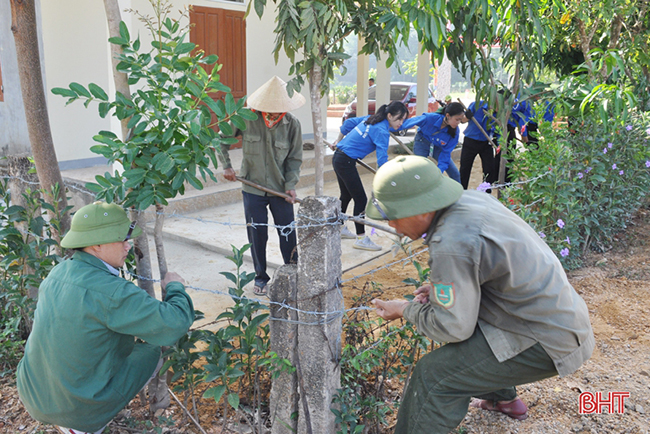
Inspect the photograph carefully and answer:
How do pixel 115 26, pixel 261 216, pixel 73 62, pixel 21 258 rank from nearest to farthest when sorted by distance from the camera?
pixel 115 26, pixel 21 258, pixel 261 216, pixel 73 62

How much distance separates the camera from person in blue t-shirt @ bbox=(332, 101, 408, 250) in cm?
536

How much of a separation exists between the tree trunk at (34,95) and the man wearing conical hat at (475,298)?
202cm

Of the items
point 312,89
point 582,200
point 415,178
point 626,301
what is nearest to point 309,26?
point 312,89

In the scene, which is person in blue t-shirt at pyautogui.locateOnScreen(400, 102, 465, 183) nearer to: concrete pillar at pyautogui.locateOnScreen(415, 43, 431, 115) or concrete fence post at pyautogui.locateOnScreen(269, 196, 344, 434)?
concrete fence post at pyautogui.locateOnScreen(269, 196, 344, 434)

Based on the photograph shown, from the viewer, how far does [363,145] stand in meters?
5.54

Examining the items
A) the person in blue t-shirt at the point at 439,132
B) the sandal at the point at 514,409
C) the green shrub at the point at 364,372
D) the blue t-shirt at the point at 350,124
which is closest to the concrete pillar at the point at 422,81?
the person in blue t-shirt at the point at 439,132

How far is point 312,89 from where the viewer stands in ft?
15.1

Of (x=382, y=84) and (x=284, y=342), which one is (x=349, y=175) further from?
(x=382, y=84)

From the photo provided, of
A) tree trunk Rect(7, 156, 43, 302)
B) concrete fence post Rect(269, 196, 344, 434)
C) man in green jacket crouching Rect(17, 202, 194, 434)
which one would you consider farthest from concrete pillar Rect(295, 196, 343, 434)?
tree trunk Rect(7, 156, 43, 302)

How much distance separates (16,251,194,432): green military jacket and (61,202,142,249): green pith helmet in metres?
0.07

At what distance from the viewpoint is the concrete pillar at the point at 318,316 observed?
2.24 metres

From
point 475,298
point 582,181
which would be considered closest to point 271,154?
point 475,298

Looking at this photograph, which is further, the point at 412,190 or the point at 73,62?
the point at 73,62

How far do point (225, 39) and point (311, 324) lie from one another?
22.2 ft
